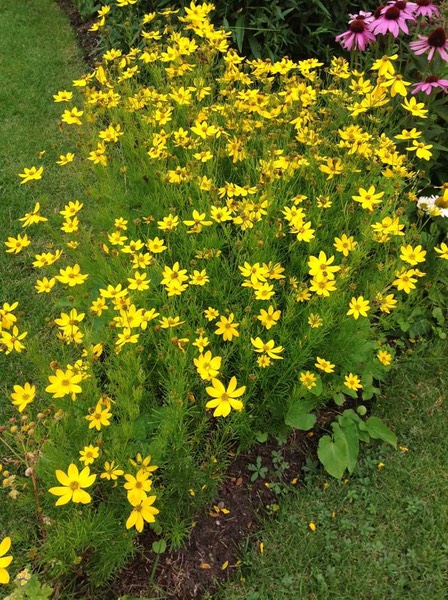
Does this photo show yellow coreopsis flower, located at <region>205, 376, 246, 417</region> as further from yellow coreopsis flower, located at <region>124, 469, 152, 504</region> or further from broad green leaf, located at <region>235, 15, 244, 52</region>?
broad green leaf, located at <region>235, 15, 244, 52</region>

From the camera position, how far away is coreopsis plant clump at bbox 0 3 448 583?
176 centimetres

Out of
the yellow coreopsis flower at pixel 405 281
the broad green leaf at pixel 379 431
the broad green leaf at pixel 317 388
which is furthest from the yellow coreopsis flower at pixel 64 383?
the broad green leaf at pixel 379 431

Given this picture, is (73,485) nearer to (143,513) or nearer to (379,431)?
(143,513)

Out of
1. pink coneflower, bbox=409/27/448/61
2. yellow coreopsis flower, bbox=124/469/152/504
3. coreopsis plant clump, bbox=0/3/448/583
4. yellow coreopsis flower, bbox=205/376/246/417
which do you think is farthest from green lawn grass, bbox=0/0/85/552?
pink coneflower, bbox=409/27/448/61

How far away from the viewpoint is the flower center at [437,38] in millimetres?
2535

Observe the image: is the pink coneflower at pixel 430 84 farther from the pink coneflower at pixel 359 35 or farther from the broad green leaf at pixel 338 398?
the broad green leaf at pixel 338 398

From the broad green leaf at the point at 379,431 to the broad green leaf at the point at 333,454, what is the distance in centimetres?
15

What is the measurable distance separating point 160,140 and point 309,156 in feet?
2.15

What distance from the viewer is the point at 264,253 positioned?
2.21 meters

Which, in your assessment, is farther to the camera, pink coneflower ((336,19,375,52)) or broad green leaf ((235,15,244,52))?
broad green leaf ((235,15,244,52))

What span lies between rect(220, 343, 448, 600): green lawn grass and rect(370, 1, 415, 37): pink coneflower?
1.86 m

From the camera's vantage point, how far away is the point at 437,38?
102 inches

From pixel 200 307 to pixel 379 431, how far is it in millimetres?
943

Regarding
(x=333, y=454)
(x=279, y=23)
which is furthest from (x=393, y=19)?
(x=333, y=454)
